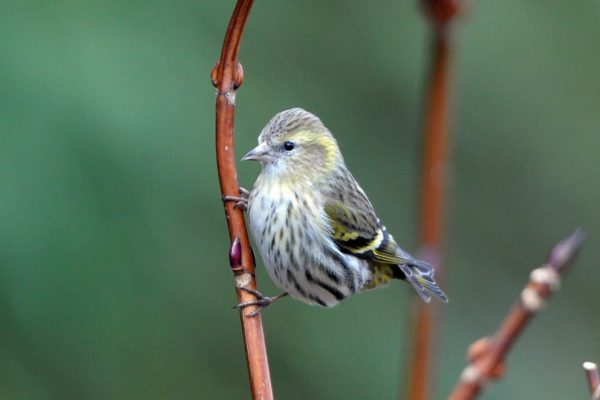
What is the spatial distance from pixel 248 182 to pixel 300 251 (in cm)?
85

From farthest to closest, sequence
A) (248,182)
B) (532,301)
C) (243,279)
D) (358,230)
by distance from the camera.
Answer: (248,182) < (358,230) < (243,279) < (532,301)

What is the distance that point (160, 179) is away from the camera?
2.96 metres

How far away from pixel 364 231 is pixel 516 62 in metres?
1.95

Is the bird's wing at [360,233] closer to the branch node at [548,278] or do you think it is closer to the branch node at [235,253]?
the branch node at [235,253]

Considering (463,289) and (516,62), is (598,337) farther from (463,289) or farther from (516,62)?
(516,62)

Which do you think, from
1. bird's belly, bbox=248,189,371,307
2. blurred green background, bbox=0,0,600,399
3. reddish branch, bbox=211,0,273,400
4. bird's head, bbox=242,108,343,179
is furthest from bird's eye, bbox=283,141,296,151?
reddish branch, bbox=211,0,273,400

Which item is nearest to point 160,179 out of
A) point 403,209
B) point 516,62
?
point 403,209

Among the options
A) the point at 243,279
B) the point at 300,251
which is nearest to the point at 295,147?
the point at 300,251

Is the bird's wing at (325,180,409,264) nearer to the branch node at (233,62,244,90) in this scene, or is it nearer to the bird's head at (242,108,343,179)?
the bird's head at (242,108,343,179)

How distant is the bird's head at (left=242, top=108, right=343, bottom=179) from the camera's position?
2.68 metres

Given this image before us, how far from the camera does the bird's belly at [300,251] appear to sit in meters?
2.71

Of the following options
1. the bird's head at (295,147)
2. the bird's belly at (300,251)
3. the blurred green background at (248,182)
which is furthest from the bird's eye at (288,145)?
the blurred green background at (248,182)

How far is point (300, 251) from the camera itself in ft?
9.11

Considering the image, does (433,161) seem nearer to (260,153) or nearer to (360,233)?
(260,153)
